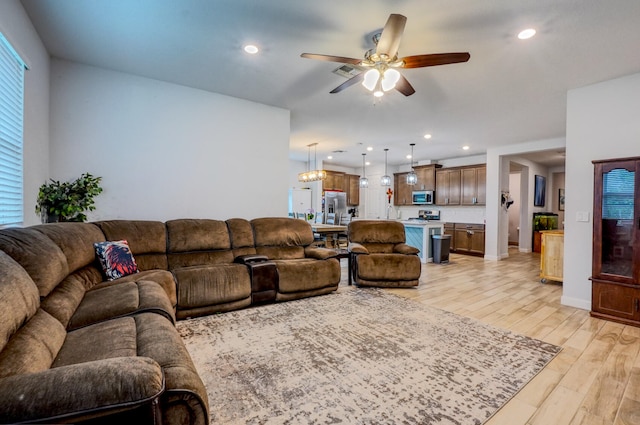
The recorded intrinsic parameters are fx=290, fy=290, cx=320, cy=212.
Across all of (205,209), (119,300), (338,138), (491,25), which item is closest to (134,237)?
(205,209)

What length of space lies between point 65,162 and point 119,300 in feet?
→ 7.63

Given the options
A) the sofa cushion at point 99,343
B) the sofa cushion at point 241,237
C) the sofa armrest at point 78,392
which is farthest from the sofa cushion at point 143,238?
the sofa armrest at point 78,392

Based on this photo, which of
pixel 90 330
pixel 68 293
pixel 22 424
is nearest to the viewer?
pixel 22 424

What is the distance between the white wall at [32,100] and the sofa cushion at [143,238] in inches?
24.7

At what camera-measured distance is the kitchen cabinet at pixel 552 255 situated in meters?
4.54

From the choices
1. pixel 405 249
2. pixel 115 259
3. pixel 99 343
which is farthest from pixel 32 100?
pixel 405 249

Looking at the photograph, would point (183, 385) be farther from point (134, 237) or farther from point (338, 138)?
point (338, 138)

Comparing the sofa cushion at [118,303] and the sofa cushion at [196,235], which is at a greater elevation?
the sofa cushion at [196,235]

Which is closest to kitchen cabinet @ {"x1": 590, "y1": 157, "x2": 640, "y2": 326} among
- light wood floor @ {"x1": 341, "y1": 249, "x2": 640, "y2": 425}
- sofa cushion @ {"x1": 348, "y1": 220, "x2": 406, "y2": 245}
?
light wood floor @ {"x1": 341, "y1": 249, "x2": 640, "y2": 425}

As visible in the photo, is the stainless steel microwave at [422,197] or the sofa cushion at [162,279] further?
the stainless steel microwave at [422,197]

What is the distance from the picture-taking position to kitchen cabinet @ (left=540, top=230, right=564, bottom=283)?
454 centimetres

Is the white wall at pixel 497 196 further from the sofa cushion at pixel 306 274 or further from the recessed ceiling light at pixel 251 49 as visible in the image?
the recessed ceiling light at pixel 251 49

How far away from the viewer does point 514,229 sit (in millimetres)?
9266

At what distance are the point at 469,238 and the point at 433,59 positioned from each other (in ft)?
21.0
